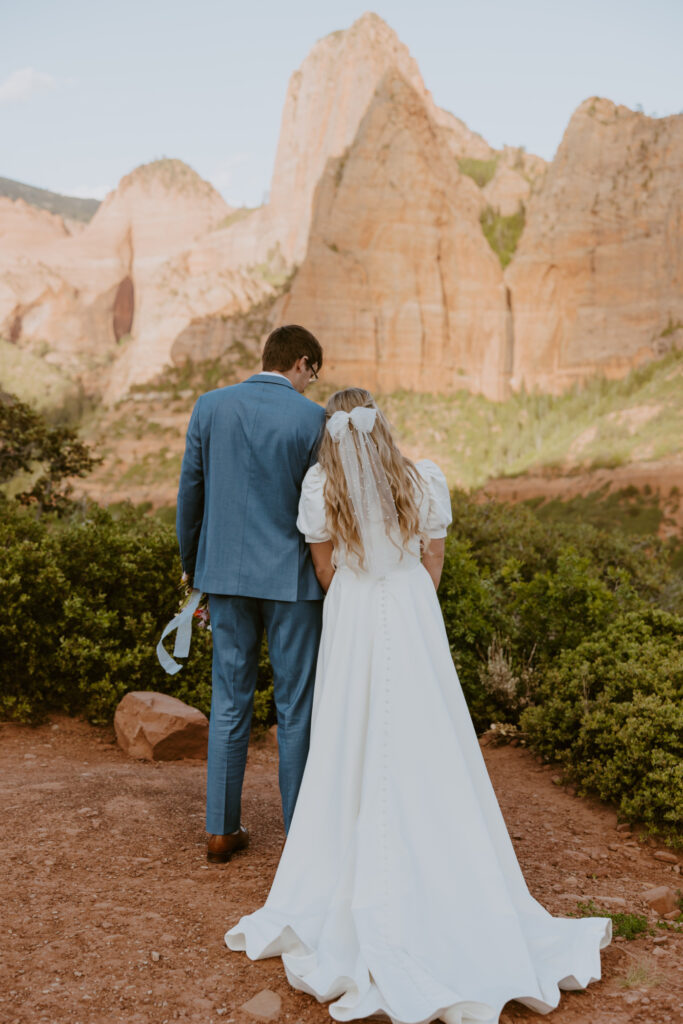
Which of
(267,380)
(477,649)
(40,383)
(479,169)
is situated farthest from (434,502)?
(40,383)

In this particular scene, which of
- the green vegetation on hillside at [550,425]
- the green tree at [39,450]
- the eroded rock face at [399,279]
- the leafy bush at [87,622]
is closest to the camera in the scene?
the leafy bush at [87,622]

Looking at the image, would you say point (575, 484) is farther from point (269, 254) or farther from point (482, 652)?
point (269, 254)

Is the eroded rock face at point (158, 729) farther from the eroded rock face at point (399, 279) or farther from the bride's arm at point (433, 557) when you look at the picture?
the eroded rock face at point (399, 279)

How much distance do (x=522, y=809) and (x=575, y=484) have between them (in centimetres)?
3717

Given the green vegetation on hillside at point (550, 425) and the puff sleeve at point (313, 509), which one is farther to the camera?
the green vegetation on hillside at point (550, 425)

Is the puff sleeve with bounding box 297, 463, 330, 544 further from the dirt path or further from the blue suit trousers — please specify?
the dirt path

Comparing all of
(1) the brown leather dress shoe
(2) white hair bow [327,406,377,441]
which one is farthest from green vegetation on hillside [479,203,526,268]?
(1) the brown leather dress shoe

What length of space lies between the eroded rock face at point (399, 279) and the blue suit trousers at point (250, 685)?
53203 mm

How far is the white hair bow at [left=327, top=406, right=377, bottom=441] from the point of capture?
3.22 m

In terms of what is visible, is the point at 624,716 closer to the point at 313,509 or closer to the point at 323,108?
the point at 313,509

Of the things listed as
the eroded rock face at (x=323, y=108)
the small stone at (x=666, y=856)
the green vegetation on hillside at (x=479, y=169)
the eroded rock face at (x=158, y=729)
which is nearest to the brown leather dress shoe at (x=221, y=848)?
the eroded rock face at (x=158, y=729)

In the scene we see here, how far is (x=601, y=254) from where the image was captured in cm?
5456

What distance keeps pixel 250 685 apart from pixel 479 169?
2866 inches

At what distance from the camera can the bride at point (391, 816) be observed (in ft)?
8.64
